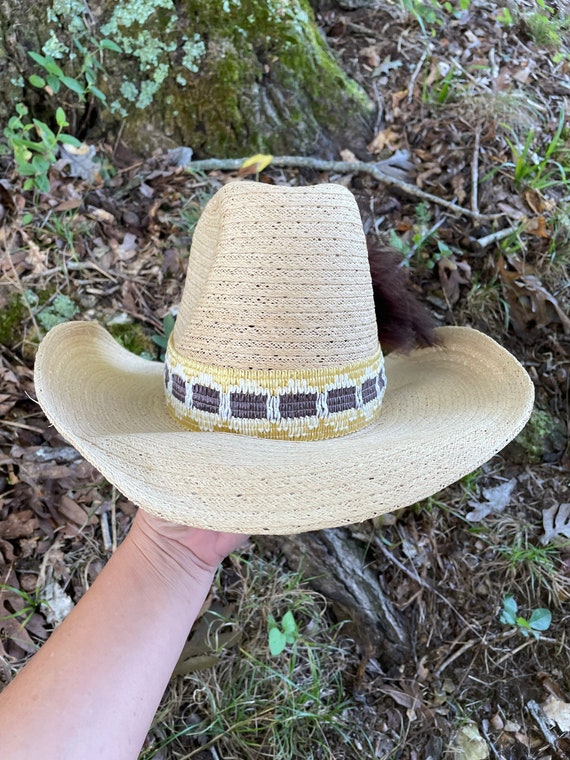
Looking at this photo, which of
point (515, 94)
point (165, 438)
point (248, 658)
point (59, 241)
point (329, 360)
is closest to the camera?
point (165, 438)

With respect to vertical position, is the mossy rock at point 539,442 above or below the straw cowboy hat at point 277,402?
below

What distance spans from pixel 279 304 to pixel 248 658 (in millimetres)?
1252

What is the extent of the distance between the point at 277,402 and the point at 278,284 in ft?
0.89

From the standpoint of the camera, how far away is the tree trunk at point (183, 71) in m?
2.11

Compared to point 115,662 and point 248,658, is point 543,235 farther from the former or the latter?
point 115,662

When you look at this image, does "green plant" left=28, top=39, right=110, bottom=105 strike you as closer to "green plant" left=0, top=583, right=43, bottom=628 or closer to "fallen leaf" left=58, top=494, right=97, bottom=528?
"fallen leaf" left=58, top=494, right=97, bottom=528

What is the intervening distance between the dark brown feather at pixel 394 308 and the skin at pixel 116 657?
826mm

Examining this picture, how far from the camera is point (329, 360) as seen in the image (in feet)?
4.07

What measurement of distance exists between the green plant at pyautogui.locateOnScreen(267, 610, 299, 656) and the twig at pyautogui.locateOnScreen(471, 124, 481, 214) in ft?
5.79

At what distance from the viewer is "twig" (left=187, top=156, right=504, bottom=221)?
221 centimetres

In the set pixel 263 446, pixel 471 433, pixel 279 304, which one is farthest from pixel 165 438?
pixel 471 433

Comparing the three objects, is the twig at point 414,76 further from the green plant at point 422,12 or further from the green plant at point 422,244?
the green plant at point 422,244

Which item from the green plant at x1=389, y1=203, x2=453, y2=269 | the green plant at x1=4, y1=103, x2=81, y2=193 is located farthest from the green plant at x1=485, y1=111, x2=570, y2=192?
the green plant at x1=4, y1=103, x2=81, y2=193

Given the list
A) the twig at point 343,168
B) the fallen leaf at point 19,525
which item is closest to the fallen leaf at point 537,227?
the twig at point 343,168
